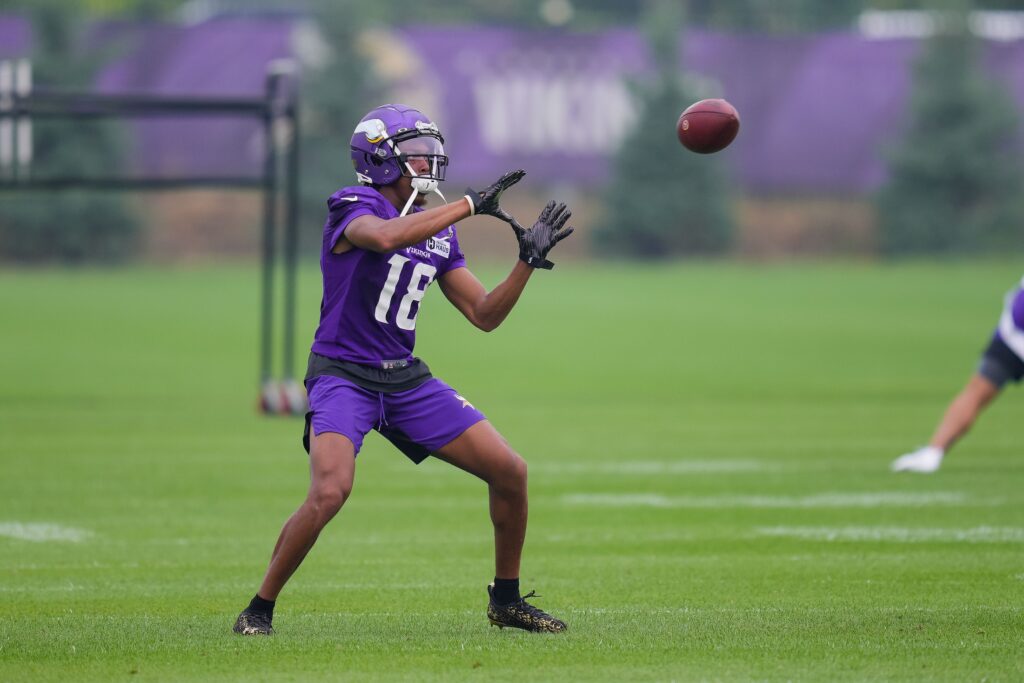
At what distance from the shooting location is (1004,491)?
11961 mm

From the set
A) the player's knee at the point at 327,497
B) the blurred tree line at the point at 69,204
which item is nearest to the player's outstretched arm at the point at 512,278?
the player's knee at the point at 327,497

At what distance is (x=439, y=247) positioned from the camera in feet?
24.0

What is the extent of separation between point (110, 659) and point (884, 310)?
27.1 m

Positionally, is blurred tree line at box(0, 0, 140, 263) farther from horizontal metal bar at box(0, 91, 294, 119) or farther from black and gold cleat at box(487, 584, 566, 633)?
black and gold cleat at box(487, 584, 566, 633)

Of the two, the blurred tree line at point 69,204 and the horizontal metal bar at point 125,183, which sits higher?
the horizontal metal bar at point 125,183

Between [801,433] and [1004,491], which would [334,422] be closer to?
[1004,491]

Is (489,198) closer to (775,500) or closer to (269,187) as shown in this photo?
(775,500)

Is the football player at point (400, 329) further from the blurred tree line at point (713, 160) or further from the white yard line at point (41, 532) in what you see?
the blurred tree line at point (713, 160)

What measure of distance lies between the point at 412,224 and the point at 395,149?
1.64 feet

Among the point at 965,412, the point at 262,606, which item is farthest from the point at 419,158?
the point at 965,412

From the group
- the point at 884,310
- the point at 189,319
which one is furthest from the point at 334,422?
the point at 884,310

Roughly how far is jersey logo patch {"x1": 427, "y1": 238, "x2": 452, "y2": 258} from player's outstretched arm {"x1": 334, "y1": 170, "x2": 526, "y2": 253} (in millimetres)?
270

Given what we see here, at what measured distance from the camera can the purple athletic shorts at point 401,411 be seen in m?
7.04

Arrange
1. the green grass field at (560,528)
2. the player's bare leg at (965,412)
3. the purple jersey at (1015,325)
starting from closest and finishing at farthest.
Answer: the green grass field at (560,528), the purple jersey at (1015,325), the player's bare leg at (965,412)
